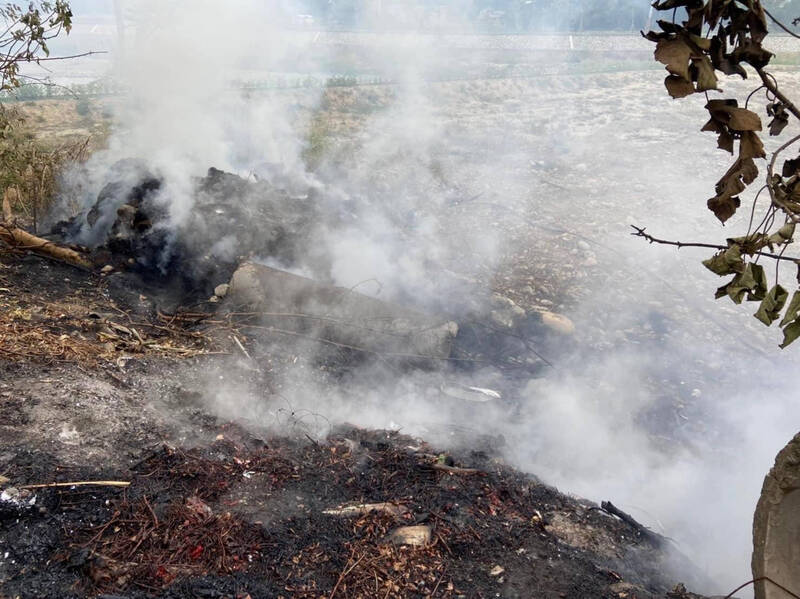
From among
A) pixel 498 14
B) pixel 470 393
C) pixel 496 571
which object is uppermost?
pixel 498 14

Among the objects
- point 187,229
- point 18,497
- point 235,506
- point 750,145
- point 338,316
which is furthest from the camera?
point 187,229

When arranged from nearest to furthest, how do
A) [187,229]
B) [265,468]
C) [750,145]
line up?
[750,145] < [265,468] < [187,229]

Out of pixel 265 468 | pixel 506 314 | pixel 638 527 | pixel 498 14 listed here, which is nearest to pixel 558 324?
pixel 506 314

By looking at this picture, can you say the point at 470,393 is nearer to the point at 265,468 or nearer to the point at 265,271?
the point at 265,468

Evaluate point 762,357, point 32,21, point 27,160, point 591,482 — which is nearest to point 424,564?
point 591,482

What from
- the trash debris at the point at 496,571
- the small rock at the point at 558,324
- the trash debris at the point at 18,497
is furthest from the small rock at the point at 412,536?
the small rock at the point at 558,324

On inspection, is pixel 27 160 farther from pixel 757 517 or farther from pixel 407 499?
pixel 757 517

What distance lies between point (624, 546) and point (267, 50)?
1264cm

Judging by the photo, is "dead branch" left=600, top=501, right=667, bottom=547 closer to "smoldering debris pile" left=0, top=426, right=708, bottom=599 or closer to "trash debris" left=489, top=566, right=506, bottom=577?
"smoldering debris pile" left=0, top=426, right=708, bottom=599

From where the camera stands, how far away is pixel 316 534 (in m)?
2.86

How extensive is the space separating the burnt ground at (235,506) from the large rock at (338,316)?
0.92 metres

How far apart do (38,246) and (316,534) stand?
4.21 metres

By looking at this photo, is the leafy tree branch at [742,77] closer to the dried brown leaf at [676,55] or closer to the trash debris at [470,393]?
the dried brown leaf at [676,55]

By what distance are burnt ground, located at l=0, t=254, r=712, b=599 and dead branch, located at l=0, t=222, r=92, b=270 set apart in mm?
1340
